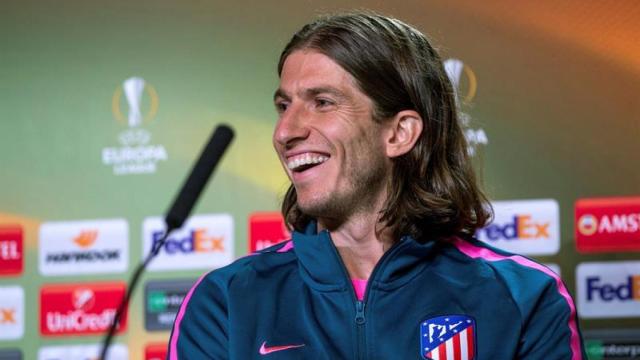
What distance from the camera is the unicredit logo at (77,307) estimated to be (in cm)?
309

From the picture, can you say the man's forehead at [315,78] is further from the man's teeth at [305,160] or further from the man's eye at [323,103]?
the man's teeth at [305,160]

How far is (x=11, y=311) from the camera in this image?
3.11m

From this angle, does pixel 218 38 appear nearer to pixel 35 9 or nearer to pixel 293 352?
pixel 35 9

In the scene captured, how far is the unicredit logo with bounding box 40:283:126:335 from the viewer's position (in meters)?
3.09

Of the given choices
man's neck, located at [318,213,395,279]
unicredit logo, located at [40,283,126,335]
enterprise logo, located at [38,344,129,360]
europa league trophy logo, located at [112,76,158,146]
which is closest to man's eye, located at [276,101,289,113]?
man's neck, located at [318,213,395,279]

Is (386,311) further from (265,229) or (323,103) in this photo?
(265,229)

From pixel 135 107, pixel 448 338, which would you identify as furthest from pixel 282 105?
pixel 135 107

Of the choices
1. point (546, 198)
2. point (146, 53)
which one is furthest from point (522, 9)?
point (146, 53)

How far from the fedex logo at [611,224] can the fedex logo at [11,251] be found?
5.67ft

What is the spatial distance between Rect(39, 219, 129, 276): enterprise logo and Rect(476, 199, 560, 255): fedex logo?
3.64 ft

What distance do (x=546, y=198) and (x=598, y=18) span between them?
57cm

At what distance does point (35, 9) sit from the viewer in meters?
3.18

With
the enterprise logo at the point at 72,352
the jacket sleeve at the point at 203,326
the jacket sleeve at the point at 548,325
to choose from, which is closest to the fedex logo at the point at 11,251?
the enterprise logo at the point at 72,352

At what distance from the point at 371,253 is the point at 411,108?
0.29m
